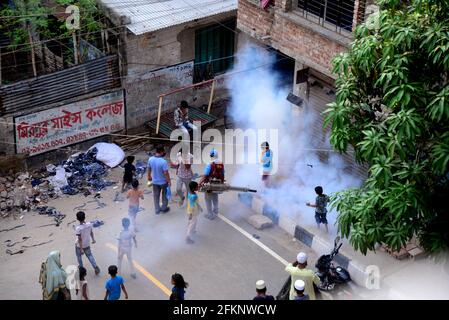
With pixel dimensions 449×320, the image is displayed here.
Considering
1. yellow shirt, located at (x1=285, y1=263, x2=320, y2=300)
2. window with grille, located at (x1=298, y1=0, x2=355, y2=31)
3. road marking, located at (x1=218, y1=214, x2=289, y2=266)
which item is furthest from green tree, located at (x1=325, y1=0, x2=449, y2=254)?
window with grille, located at (x1=298, y1=0, x2=355, y2=31)

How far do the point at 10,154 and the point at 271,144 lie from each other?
19.1 ft

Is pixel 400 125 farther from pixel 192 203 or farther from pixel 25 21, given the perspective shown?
pixel 25 21

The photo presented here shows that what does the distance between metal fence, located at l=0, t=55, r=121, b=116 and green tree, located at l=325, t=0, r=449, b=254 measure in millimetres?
7755

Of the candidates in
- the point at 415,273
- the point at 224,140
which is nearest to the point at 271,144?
the point at 224,140

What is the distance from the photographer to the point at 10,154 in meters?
15.2

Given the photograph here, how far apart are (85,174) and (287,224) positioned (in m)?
4.71

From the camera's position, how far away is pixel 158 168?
1333 centimetres

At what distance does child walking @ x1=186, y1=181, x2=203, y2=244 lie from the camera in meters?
12.4

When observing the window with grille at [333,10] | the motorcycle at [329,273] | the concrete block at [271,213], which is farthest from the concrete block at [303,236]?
the window with grille at [333,10]

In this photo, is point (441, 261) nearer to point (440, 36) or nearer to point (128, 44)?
point (440, 36)

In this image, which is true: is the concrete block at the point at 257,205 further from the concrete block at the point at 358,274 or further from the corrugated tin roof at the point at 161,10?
the corrugated tin roof at the point at 161,10

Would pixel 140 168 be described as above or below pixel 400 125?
below

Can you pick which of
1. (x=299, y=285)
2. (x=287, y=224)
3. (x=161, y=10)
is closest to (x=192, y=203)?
(x=287, y=224)

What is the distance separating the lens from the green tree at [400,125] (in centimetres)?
833
